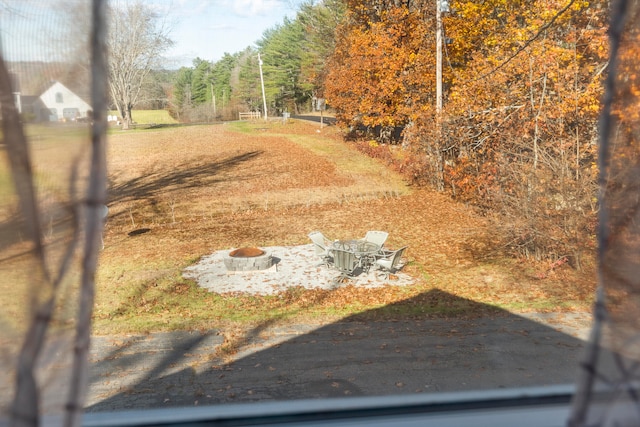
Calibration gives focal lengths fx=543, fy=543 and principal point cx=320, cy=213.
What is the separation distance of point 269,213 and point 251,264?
6095 mm

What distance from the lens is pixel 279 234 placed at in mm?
12852

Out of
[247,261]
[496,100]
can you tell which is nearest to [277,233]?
[247,261]

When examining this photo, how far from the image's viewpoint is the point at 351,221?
14219mm

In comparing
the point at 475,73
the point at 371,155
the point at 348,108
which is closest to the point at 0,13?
the point at 475,73

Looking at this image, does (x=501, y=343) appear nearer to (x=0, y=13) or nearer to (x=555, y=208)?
(x=555, y=208)

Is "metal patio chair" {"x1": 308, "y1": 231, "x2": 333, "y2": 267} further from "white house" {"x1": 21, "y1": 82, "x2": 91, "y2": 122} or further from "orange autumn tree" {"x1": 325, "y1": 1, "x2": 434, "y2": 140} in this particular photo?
"white house" {"x1": 21, "y1": 82, "x2": 91, "y2": 122}

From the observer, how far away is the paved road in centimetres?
511

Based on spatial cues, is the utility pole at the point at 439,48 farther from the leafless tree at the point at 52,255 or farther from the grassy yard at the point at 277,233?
the leafless tree at the point at 52,255

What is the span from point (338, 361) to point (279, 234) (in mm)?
7176

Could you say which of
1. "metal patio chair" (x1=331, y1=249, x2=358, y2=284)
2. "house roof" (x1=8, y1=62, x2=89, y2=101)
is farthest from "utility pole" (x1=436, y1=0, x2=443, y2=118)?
"house roof" (x1=8, y1=62, x2=89, y2=101)

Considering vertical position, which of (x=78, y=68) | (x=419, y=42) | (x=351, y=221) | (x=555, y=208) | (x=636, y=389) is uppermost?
(x=419, y=42)

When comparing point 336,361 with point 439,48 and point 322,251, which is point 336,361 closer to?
point 322,251

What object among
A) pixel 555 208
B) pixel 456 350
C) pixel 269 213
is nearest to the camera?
pixel 456 350

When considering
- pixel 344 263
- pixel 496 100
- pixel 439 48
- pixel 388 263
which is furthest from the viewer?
pixel 439 48
